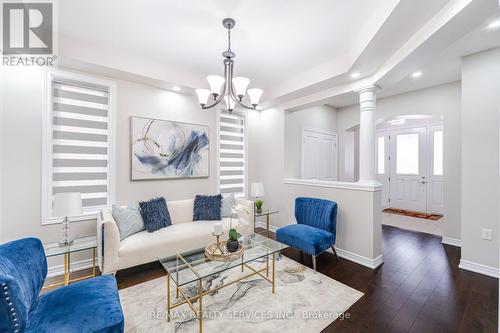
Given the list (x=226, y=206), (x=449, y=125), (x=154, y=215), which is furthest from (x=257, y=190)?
(x=449, y=125)

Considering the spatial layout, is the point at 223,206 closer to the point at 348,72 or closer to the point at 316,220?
the point at 316,220

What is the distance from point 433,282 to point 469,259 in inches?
30.2

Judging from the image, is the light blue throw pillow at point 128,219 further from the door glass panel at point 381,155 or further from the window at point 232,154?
the door glass panel at point 381,155

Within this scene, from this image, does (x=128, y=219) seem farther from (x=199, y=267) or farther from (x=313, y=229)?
(x=313, y=229)

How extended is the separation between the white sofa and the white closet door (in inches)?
78.3

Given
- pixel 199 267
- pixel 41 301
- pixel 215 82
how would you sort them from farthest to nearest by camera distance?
pixel 215 82
pixel 199 267
pixel 41 301

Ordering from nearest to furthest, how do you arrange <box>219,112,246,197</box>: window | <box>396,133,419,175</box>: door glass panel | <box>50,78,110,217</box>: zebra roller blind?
<box>50,78,110,217</box>: zebra roller blind, <box>219,112,246,197</box>: window, <box>396,133,419,175</box>: door glass panel

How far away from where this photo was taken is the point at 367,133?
314 centimetres

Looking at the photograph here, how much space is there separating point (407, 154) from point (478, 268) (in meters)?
4.33

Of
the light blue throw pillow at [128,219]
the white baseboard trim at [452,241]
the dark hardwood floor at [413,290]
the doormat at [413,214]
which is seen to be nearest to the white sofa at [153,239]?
the light blue throw pillow at [128,219]

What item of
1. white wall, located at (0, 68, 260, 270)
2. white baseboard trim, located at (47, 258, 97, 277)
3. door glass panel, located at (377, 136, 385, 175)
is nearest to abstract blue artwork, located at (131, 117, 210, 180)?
white wall, located at (0, 68, 260, 270)

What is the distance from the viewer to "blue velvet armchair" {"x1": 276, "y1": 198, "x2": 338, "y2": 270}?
9.21 ft

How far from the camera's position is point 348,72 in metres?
2.86

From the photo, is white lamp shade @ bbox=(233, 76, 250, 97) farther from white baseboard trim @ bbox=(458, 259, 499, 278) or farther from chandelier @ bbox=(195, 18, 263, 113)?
white baseboard trim @ bbox=(458, 259, 499, 278)
